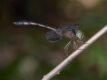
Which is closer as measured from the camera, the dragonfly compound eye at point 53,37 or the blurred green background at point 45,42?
the dragonfly compound eye at point 53,37

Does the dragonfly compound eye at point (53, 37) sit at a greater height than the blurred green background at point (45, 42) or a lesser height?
greater

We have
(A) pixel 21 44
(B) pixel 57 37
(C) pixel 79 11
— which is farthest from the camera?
(C) pixel 79 11

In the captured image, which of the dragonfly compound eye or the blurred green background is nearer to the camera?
the dragonfly compound eye

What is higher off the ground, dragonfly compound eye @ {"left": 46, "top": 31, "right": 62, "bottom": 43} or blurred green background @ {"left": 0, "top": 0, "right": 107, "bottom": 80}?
dragonfly compound eye @ {"left": 46, "top": 31, "right": 62, "bottom": 43}

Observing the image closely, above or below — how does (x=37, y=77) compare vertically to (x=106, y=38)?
below

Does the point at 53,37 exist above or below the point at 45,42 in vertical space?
above

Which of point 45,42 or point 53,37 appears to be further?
point 45,42

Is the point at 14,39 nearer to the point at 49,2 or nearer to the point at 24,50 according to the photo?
the point at 24,50

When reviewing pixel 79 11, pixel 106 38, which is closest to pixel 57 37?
pixel 106 38
